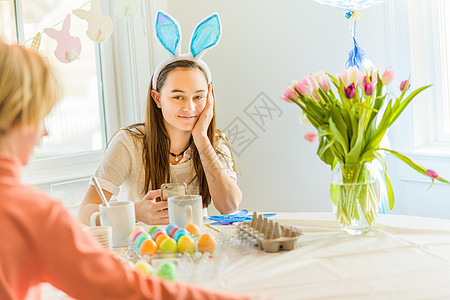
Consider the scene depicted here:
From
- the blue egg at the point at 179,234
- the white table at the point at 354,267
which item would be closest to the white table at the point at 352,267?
the white table at the point at 354,267

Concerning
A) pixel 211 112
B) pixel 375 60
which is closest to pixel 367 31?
pixel 375 60

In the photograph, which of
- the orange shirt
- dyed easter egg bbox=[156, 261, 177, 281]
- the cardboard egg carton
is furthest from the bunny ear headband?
the orange shirt

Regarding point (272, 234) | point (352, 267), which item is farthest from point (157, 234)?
point (352, 267)

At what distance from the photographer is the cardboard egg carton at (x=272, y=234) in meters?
1.28

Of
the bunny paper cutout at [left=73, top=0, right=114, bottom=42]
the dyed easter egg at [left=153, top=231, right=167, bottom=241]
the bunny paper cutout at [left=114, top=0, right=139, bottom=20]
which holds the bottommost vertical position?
the dyed easter egg at [left=153, top=231, right=167, bottom=241]

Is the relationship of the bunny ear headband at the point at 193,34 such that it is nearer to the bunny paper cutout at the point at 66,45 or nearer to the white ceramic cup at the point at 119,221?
the bunny paper cutout at the point at 66,45

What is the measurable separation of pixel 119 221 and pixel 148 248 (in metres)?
0.21

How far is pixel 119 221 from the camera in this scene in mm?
1404

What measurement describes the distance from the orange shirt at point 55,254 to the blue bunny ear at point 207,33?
1199 mm

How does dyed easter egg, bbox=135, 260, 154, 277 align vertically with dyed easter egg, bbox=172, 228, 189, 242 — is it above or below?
below

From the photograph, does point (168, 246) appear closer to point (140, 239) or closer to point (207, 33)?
point (140, 239)

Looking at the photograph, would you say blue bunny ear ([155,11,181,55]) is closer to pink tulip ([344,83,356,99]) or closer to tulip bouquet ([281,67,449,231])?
tulip bouquet ([281,67,449,231])

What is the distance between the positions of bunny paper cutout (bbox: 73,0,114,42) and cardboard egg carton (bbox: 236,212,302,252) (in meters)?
0.91

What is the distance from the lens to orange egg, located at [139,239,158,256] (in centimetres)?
123
